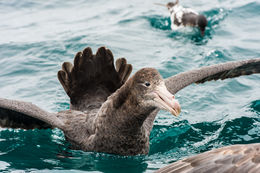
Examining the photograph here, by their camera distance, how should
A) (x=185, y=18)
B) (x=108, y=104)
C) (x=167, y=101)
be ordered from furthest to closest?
(x=185, y=18) < (x=108, y=104) < (x=167, y=101)

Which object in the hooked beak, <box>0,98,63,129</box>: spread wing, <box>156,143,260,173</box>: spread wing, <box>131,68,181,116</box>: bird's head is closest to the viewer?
<box>156,143,260,173</box>: spread wing

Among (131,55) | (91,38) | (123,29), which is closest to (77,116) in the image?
(131,55)

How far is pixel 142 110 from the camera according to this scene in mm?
5023

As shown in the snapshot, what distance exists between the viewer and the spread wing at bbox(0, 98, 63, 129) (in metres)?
5.48

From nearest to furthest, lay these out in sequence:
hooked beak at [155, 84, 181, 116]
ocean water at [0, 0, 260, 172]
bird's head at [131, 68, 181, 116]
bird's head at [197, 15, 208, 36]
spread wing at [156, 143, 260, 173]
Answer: spread wing at [156, 143, 260, 173] < hooked beak at [155, 84, 181, 116] < bird's head at [131, 68, 181, 116] < ocean water at [0, 0, 260, 172] < bird's head at [197, 15, 208, 36]

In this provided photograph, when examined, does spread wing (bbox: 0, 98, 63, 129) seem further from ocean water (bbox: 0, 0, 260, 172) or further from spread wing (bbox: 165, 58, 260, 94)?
spread wing (bbox: 165, 58, 260, 94)

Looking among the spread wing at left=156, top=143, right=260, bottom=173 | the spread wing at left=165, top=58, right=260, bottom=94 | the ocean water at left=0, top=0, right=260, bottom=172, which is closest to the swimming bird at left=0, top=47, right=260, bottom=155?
the spread wing at left=165, top=58, right=260, bottom=94

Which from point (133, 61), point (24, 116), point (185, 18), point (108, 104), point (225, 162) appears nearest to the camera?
point (225, 162)

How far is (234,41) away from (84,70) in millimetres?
5099

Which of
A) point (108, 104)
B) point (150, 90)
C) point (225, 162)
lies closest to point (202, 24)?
point (108, 104)

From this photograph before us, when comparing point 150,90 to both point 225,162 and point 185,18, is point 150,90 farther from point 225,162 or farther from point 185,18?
point 185,18

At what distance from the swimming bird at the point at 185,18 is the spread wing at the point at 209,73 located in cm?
420

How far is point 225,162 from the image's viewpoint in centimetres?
336

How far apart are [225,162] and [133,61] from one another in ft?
19.5
